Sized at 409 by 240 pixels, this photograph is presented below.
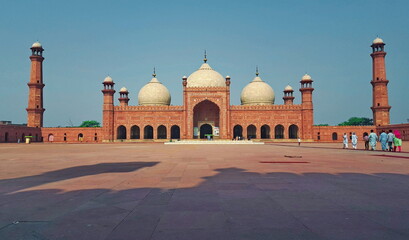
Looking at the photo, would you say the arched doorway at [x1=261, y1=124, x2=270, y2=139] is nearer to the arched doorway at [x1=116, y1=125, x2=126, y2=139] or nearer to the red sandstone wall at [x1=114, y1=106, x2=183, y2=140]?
the red sandstone wall at [x1=114, y1=106, x2=183, y2=140]

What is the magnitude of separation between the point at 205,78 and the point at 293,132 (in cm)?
1259

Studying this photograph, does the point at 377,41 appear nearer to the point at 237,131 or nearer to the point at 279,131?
the point at 279,131

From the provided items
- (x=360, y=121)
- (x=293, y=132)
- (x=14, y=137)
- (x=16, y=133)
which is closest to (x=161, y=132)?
(x=16, y=133)

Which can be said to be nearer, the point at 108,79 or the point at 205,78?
the point at 108,79

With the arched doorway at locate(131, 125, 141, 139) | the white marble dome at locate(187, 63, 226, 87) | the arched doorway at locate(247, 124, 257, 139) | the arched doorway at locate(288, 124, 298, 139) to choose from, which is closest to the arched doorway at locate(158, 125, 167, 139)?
the arched doorway at locate(131, 125, 141, 139)

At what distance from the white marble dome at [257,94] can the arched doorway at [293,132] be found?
4067 mm

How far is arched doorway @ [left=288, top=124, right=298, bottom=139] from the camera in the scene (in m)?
33.8

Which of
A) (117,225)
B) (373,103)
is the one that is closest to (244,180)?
(117,225)

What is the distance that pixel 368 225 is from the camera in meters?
2.05

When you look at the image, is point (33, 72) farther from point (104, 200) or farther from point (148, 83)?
point (104, 200)

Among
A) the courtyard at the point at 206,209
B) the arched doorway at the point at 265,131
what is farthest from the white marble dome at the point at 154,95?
the courtyard at the point at 206,209

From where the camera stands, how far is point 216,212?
2424mm

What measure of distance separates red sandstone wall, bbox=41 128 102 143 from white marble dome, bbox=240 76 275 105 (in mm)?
18495

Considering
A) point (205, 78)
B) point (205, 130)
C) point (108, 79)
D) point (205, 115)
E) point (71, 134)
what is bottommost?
point (71, 134)
